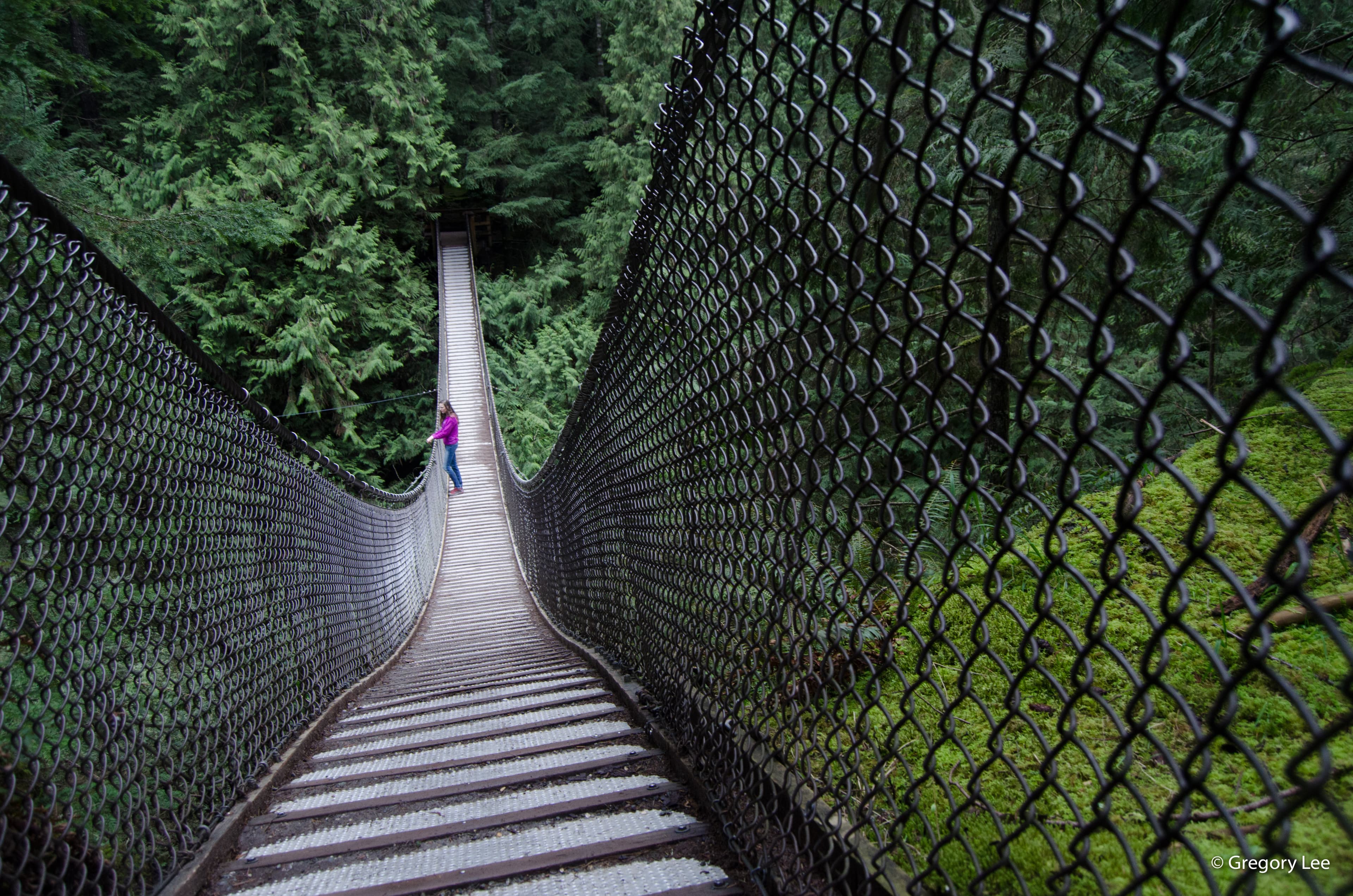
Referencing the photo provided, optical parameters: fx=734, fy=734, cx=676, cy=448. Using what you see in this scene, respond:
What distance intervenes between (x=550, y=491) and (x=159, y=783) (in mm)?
3550

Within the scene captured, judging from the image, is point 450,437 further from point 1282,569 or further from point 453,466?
point 1282,569

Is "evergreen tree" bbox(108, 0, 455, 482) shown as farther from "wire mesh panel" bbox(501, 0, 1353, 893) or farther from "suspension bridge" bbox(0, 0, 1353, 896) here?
"wire mesh panel" bbox(501, 0, 1353, 893)

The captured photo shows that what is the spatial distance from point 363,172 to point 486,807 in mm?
15466

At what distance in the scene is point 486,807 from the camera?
1.87 meters

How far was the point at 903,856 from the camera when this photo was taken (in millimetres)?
1211

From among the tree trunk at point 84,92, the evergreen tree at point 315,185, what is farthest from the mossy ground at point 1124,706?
the tree trunk at point 84,92

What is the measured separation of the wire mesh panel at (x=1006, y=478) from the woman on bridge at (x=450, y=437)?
7.00 metres

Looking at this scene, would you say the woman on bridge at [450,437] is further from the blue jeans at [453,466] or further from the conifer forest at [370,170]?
the conifer forest at [370,170]

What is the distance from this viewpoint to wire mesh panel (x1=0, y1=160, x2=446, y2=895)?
4.24ft

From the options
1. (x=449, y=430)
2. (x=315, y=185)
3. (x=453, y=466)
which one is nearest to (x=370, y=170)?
(x=315, y=185)

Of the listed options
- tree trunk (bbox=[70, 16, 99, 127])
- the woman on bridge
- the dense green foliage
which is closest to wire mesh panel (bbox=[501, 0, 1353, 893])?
the woman on bridge

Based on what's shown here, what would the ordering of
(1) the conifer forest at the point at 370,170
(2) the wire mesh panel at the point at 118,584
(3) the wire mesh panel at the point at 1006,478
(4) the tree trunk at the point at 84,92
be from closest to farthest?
(3) the wire mesh panel at the point at 1006,478, (2) the wire mesh panel at the point at 118,584, (1) the conifer forest at the point at 370,170, (4) the tree trunk at the point at 84,92

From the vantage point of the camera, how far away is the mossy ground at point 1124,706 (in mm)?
617

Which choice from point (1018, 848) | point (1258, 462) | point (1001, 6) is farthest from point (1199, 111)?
point (1258, 462)
